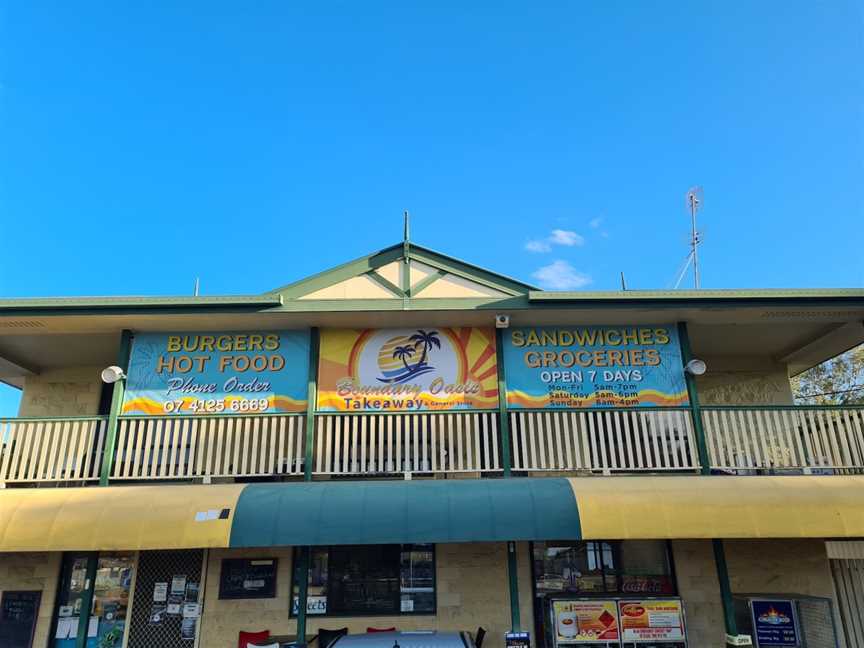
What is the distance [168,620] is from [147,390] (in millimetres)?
4117

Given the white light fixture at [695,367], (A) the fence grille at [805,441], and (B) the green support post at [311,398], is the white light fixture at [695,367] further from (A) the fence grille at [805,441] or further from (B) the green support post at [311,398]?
(B) the green support post at [311,398]

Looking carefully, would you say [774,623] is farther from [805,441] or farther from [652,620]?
[805,441]

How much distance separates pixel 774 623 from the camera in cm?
980

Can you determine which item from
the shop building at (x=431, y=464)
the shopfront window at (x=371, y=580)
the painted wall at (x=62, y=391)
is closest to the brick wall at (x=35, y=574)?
the shop building at (x=431, y=464)

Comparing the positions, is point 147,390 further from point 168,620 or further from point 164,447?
point 168,620

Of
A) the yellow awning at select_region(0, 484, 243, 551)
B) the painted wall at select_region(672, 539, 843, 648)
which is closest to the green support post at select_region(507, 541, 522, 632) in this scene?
the painted wall at select_region(672, 539, 843, 648)

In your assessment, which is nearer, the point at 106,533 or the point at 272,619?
the point at 106,533

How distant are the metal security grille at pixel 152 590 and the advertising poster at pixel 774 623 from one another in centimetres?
955

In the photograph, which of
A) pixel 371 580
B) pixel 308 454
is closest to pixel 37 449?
pixel 308 454

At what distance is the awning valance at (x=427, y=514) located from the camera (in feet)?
29.1

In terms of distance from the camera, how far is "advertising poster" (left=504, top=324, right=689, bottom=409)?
431 inches

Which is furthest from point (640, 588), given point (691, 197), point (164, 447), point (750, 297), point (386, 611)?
point (691, 197)

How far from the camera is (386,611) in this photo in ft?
33.7

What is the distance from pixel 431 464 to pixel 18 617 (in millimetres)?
8130
